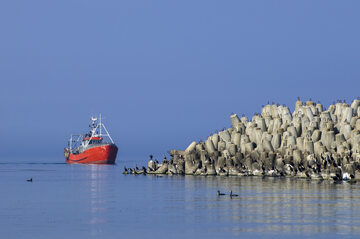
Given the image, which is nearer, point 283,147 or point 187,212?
point 187,212

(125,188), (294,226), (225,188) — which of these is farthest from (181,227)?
(125,188)

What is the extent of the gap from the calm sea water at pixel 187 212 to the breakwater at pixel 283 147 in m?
11.8

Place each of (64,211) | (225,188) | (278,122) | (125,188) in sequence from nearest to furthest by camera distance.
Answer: (64,211)
(225,188)
(125,188)
(278,122)

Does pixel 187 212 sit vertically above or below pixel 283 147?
below

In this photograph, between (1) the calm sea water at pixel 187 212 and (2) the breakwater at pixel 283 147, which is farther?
(2) the breakwater at pixel 283 147

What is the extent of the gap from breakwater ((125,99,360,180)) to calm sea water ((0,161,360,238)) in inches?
466

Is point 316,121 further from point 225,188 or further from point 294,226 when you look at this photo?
point 294,226

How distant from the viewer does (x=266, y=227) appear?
185ft

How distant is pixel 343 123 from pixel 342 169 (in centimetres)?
1798

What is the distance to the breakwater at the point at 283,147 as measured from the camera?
371ft

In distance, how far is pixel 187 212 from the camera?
224 feet

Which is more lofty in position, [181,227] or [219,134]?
[219,134]

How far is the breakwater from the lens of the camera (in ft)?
371

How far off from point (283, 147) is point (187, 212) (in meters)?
57.1
